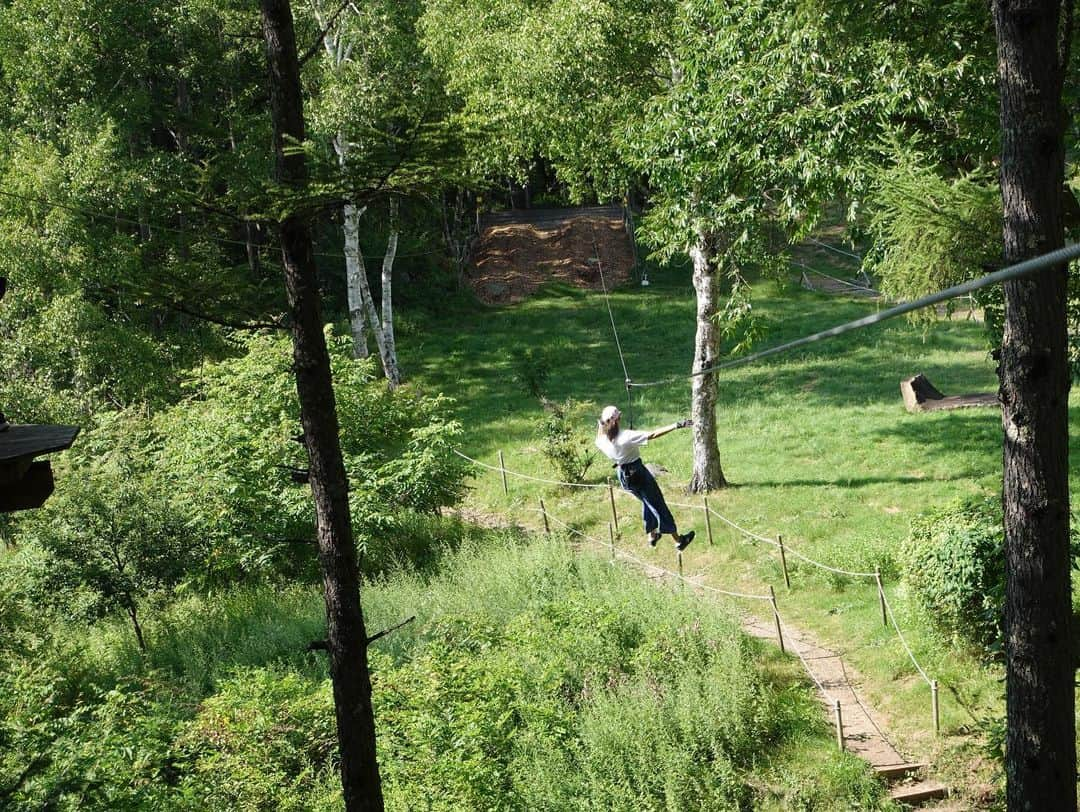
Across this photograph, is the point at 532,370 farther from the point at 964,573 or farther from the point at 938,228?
the point at 938,228

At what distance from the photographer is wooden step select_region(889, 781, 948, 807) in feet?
27.3

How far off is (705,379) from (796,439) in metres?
3.97

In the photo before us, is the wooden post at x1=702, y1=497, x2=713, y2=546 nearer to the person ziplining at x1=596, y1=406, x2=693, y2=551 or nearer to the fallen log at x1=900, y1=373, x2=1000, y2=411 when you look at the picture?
the person ziplining at x1=596, y1=406, x2=693, y2=551

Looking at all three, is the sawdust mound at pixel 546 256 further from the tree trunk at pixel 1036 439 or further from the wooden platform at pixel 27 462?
the wooden platform at pixel 27 462

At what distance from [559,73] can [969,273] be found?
954 centimetres

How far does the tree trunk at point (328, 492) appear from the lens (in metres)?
6.33

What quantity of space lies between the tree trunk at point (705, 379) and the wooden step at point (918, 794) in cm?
811

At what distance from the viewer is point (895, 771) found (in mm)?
8672

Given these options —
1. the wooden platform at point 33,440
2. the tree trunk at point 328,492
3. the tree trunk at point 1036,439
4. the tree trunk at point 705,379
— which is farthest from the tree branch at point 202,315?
the tree trunk at point 705,379

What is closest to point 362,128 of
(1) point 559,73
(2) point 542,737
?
(2) point 542,737

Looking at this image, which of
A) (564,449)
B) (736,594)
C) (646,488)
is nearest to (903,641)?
(736,594)

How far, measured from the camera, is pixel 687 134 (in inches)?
499

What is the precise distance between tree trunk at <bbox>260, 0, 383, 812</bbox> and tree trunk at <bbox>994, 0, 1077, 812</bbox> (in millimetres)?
4000

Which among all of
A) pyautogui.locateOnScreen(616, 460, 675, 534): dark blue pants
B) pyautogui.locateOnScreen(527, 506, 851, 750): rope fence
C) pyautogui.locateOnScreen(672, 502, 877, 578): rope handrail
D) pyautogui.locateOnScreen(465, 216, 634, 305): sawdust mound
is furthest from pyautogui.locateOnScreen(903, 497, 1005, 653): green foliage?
pyautogui.locateOnScreen(465, 216, 634, 305): sawdust mound
